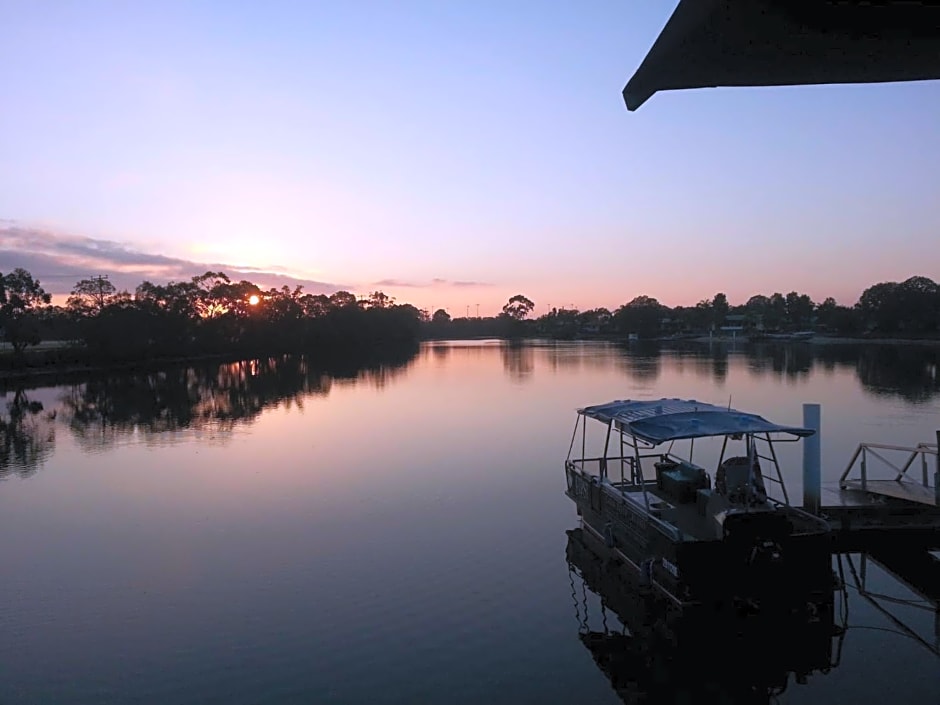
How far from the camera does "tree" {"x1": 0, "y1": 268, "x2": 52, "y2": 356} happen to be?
57031 millimetres

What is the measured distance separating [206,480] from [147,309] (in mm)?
57167

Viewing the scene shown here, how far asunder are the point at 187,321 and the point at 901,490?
7207 centimetres

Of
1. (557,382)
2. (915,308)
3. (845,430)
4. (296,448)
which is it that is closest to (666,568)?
(296,448)

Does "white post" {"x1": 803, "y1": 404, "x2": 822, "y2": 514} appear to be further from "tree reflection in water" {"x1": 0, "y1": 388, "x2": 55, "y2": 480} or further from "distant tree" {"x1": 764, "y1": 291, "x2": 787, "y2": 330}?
"distant tree" {"x1": 764, "y1": 291, "x2": 787, "y2": 330}

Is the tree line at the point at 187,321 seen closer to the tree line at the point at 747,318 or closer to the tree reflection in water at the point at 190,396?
the tree reflection in water at the point at 190,396

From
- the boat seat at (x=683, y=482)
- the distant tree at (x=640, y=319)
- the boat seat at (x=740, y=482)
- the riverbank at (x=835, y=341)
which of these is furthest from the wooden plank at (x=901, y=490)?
the distant tree at (x=640, y=319)

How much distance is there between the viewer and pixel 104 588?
10859 mm

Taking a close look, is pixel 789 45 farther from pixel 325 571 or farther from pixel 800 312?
pixel 800 312

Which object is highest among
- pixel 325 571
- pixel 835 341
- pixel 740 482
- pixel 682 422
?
pixel 682 422

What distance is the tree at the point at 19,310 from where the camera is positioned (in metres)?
57.0

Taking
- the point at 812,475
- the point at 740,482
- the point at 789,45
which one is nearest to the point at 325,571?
the point at 740,482

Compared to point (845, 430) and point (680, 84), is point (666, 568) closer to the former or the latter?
point (680, 84)

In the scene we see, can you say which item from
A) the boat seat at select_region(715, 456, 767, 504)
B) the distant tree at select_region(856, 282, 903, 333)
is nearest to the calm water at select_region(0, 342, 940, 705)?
the boat seat at select_region(715, 456, 767, 504)

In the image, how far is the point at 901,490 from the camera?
12.6 metres
